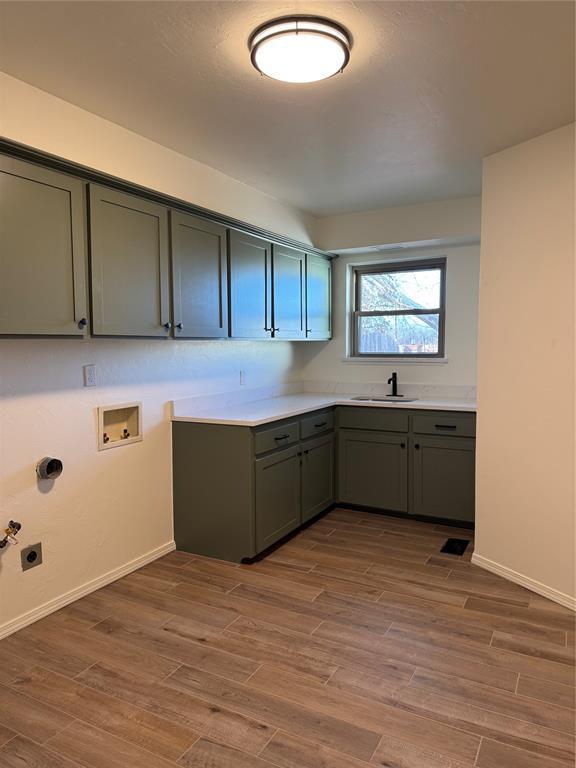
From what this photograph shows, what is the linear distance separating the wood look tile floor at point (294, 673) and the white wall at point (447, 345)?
1.75m

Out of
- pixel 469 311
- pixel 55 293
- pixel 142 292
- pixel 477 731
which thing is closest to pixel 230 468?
pixel 142 292

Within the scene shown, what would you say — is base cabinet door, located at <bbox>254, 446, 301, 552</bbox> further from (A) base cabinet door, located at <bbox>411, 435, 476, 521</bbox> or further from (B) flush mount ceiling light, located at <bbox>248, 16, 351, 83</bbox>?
(B) flush mount ceiling light, located at <bbox>248, 16, 351, 83</bbox>

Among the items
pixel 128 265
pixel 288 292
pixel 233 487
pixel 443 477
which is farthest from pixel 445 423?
pixel 128 265

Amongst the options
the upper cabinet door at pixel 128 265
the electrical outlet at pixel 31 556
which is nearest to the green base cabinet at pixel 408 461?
the upper cabinet door at pixel 128 265

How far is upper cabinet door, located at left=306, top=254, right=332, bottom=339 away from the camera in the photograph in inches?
178

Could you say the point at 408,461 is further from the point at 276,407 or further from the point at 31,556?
the point at 31,556

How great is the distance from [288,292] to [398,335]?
1201mm

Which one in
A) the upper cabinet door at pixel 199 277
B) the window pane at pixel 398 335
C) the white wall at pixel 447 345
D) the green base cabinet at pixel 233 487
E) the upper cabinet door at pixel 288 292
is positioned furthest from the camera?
the window pane at pixel 398 335

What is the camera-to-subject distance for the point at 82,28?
1967mm

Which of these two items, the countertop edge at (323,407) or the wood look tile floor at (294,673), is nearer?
the wood look tile floor at (294,673)

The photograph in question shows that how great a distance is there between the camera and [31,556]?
102 inches

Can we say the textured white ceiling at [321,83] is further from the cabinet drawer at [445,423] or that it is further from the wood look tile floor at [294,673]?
the wood look tile floor at [294,673]

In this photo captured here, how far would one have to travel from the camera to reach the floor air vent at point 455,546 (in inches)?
138

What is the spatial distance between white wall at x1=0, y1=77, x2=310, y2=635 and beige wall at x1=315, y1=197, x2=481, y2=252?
1.16 metres
